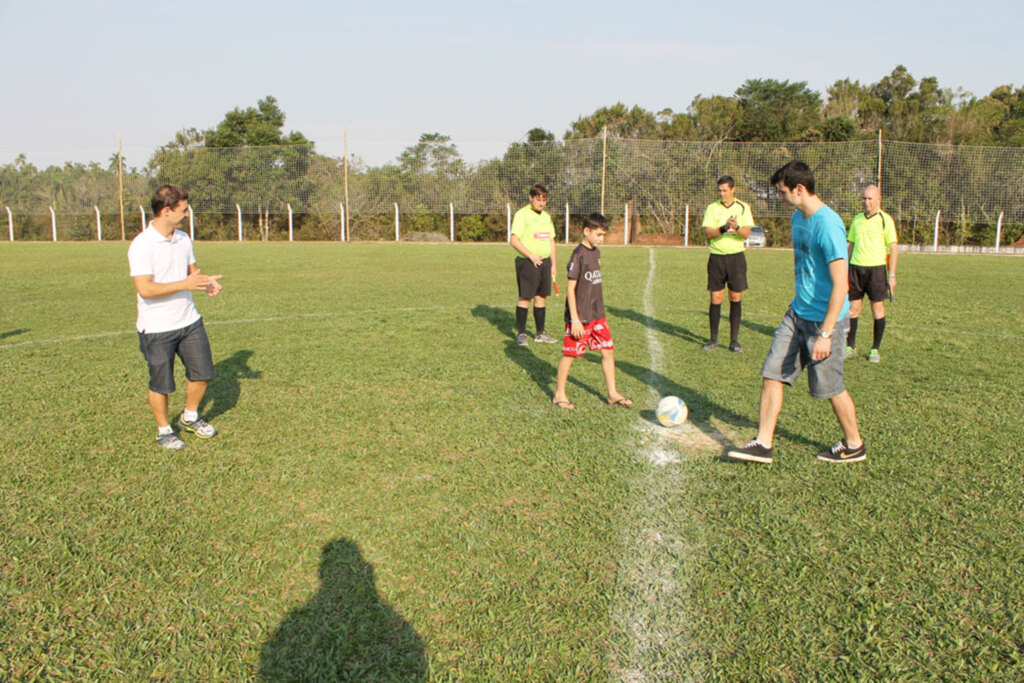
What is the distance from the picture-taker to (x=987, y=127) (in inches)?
1624

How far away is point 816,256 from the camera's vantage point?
4.67 m

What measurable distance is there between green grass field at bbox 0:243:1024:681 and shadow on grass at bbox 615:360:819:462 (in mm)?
37

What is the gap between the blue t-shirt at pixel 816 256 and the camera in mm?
4520

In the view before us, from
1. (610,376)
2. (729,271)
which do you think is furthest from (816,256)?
(729,271)

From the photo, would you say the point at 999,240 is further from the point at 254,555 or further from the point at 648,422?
the point at 254,555

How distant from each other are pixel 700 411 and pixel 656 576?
2.89 m

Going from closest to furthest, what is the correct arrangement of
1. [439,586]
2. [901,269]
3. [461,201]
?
1. [439,586]
2. [901,269]
3. [461,201]

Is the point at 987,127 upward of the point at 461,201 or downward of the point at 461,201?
upward

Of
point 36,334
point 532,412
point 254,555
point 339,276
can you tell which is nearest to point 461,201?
point 339,276

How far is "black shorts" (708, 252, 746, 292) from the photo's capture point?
28.9 feet

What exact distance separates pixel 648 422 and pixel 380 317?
596 centimetres

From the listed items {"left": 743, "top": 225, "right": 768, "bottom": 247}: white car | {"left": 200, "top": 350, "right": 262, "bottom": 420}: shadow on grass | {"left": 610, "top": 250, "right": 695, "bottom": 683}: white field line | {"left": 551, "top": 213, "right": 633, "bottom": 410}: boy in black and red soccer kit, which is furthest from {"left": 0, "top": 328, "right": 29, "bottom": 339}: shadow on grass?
{"left": 743, "top": 225, "right": 768, "bottom": 247}: white car

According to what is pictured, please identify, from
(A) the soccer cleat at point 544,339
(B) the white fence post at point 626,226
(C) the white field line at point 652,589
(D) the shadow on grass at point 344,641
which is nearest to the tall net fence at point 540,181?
(B) the white fence post at point 626,226

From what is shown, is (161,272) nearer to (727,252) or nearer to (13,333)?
(13,333)
